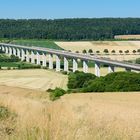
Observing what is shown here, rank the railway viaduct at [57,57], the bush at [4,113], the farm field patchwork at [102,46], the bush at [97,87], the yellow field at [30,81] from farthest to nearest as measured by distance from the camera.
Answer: the farm field patchwork at [102,46]
the railway viaduct at [57,57]
the yellow field at [30,81]
the bush at [97,87]
the bush at [4,113]

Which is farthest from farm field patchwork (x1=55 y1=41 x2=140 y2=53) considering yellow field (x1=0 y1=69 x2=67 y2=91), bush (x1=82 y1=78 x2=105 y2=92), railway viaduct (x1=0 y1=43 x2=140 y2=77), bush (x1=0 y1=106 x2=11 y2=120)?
bush (x1=0 y1=106 x2=11 y2=120)

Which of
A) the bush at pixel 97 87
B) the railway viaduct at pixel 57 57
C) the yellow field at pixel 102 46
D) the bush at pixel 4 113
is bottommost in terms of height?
the yellow field at pixel 102 46

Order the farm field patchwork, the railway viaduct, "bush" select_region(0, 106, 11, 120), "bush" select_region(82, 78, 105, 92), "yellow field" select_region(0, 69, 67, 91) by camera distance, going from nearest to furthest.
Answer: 1. "bush" select_region(0, 106, 11, 120)
2. "bush" select_region(82, 78, 105, 92)
3. "yellow field" select_region(0, 69, 67, 91)
4. the railway viaduct
5. the farm field patchwork

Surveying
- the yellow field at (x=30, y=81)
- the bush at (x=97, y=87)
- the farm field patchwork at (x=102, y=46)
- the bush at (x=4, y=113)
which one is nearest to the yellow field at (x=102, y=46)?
the farm field patchwork at (x=102, y=46)

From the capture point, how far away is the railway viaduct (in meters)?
90.4

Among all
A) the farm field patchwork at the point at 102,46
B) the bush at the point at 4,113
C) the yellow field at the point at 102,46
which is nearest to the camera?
the bush at the point at 4,113

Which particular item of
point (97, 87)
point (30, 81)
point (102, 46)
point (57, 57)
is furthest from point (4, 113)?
point (102, 46)

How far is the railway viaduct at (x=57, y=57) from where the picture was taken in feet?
297

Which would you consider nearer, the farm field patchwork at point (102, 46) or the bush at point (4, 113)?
the bush at point (4, 113)

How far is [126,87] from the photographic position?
63.4 m

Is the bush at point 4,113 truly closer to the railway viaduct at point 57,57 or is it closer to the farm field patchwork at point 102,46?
the railway viaduct at point 57,57

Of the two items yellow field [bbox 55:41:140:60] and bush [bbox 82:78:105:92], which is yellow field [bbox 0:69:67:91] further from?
yellow field [bbox 55:41:140:60]

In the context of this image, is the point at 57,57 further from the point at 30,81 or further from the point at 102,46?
the point at 102,46

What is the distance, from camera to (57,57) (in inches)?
4665
